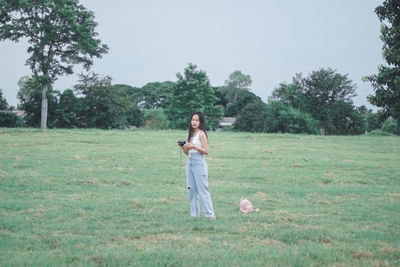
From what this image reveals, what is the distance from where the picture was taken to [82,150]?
2367 centimetres

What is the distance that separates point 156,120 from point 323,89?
3240cm

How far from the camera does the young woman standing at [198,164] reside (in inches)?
333

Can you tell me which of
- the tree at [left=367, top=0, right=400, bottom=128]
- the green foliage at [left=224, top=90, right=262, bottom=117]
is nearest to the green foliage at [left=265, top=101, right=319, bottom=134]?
the green foliage at [left=224, top=90, right=262, bottom=117]

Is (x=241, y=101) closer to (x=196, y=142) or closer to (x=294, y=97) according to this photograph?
(x=294, y=97)

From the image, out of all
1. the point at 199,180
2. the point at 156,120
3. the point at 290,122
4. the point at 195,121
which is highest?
the point at 290,122

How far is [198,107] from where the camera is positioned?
63.1 metres

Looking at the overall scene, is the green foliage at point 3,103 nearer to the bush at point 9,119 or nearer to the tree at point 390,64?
the bush at point 9,119

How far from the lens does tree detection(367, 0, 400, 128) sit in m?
11.7

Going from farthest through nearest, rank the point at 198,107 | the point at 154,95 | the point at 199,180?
the point at 154,95, the point at 198,107, the point at 199,180

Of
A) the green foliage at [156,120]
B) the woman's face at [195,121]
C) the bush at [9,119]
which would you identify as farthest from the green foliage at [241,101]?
the woman's face at [195,121]

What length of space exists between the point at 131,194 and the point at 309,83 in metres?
69.5

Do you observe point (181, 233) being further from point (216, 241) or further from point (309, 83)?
point (309, 83)

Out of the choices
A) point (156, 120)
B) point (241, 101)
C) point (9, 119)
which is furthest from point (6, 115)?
point (241, 101)

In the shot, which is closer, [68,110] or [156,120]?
[68,110]
